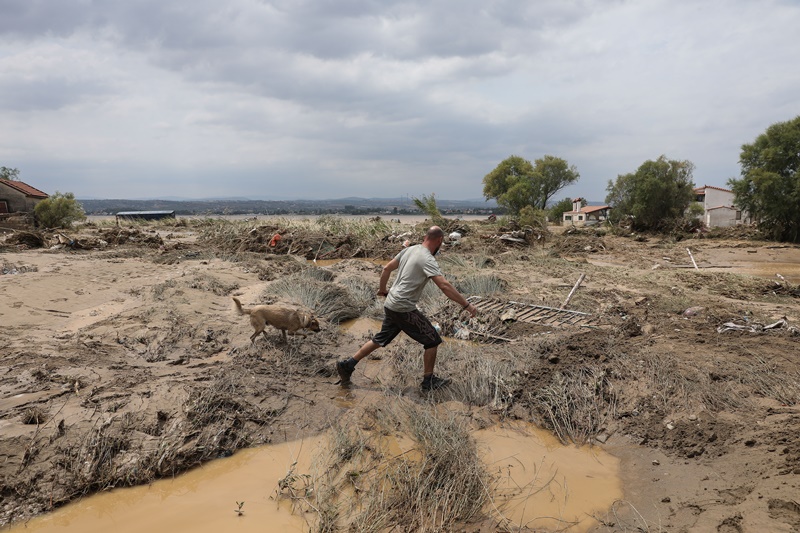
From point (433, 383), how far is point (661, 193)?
92.0 ft

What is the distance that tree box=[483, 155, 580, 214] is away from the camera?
42.6m

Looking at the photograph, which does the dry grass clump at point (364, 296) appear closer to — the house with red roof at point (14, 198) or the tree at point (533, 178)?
the house with red roof at point (14, 198)

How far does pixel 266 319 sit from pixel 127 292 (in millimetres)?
4603

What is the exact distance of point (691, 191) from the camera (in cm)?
2839

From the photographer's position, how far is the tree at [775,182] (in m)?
22.0

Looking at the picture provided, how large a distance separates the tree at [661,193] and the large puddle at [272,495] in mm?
Answer: 27780

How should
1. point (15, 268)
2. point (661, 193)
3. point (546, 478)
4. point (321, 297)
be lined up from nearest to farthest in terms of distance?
Answer: point (546, 478), point (321, 297), point (15, 268), point (661, 193)

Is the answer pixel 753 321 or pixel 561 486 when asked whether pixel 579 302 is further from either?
pixel 561 486

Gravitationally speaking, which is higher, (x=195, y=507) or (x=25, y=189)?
(x=25, y=189)

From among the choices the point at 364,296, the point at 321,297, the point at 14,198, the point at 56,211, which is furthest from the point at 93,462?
the point at 14,198

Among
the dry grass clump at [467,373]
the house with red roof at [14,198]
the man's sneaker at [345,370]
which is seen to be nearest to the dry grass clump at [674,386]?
the dry grass clump at [467,373]

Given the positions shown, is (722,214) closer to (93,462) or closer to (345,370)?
(345,370)

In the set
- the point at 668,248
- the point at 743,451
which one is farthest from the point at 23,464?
the point at 668,248

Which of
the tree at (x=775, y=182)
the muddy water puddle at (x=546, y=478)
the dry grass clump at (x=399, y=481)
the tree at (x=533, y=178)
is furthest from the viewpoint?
the tree at (x=533, y=178)
